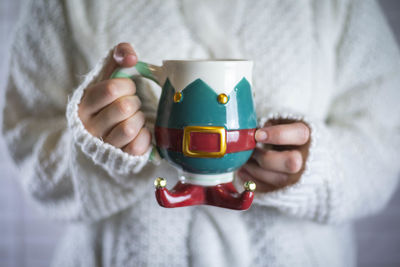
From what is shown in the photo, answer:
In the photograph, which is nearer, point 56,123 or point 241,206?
point 241,206

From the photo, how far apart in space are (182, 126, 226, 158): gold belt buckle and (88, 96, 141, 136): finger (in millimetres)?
86

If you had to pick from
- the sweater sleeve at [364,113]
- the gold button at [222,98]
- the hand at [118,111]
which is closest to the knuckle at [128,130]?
the hand at [118,111]

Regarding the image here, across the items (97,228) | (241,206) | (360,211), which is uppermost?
(241,206)

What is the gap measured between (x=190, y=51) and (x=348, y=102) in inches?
12.5

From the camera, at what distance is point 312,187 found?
440mm

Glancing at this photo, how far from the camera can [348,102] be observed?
0.60 m

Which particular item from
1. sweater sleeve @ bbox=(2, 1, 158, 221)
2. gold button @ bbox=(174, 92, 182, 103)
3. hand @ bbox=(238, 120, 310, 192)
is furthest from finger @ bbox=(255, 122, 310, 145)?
sweater sleeve @ bbox=(2, 1, 158, 221)

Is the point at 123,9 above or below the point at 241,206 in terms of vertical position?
above

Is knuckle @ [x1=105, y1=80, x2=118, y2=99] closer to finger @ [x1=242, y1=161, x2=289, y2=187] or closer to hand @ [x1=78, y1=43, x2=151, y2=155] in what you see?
hand @ [x1=78, y1=43, x2=151, y2=155]

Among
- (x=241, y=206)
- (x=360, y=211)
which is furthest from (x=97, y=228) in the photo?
(x=360, y=211)

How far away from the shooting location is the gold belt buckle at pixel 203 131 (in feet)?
1.09

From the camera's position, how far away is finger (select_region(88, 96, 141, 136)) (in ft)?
1.24

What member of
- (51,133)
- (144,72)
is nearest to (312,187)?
(144,72)

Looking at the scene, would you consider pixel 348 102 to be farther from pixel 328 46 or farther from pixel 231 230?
pixel 231 230
